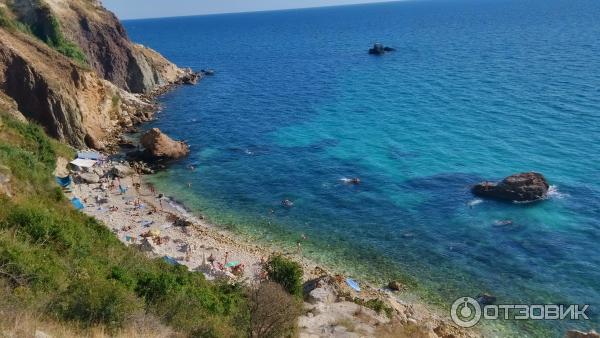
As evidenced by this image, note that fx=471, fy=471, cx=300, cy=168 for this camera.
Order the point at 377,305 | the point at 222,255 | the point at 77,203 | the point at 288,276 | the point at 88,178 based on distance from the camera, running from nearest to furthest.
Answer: the point at 288,276, the point at 377,305, the point at 222,255, the point at 77,203, the point at 88,178

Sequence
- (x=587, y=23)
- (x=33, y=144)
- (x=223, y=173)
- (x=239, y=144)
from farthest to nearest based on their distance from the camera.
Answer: (x=587, y=23) < (x=239, y=144) < (x=223, y=173) < (x=33, y=144)

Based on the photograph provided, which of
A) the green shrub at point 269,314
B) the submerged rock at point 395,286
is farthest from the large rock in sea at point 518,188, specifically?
the green shrub at point 269,314

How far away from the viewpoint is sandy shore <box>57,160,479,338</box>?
1067 inches

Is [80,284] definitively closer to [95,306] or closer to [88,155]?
[95,306]

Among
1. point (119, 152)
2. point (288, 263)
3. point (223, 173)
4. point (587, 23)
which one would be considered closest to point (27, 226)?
point (288, 263)

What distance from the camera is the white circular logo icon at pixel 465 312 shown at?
105ft

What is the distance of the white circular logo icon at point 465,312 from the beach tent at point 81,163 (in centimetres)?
3961

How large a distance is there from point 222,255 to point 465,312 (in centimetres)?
1905

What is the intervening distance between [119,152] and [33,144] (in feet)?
51.7

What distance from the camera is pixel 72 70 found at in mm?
59406

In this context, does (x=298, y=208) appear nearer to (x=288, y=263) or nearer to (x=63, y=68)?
(x=288, y=263)

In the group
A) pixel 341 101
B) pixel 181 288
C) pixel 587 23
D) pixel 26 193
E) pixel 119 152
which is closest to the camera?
pixel 181 288

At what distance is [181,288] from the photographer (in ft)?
74.4

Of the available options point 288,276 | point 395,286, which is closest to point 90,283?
point 288,276
